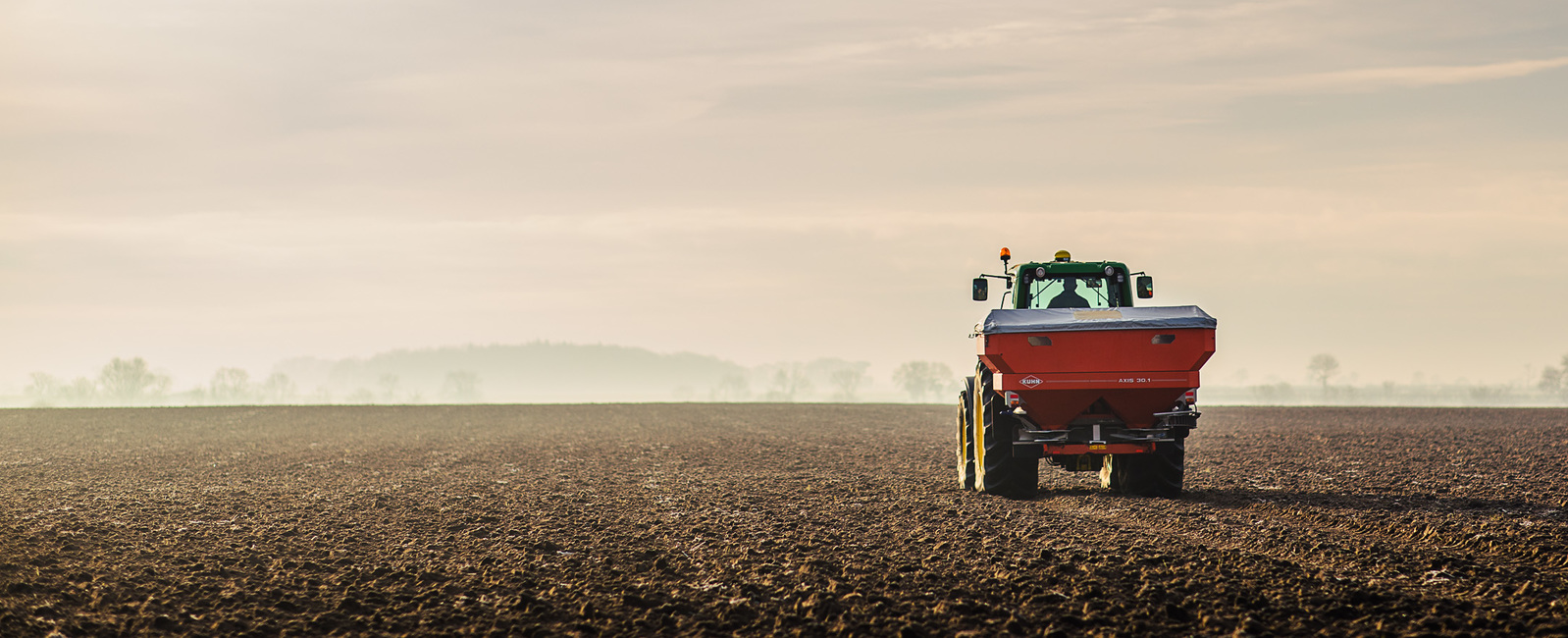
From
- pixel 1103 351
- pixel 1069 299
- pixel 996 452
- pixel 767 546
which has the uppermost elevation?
pixel 1069 299

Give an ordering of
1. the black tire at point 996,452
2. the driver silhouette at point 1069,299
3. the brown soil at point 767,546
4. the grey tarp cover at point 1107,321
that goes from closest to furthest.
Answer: the brown soil at point 767,546
the grey tarp cover at point 1107,321
the black tire at point 996,452
the driver silhouette at point 1069,299

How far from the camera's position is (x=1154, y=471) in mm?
12383

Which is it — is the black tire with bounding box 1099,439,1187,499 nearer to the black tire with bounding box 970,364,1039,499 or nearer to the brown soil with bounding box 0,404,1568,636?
the brown soil with bounding box 0,404,1568,636

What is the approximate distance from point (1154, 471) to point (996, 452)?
1.92 m

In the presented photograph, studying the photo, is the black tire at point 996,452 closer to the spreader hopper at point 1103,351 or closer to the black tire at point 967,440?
the black tire at point 967,440

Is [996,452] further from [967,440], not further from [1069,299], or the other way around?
[1069,299]

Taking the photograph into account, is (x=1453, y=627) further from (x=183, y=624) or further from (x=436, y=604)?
(x=183, y=624)

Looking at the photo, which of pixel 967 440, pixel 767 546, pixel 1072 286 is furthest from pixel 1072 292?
pixel 767 546

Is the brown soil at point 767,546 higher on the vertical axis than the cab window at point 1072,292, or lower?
lower

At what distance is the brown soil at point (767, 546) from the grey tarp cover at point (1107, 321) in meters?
1.93

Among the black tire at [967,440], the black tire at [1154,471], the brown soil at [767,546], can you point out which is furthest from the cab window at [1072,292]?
the brown soil at [767,546]

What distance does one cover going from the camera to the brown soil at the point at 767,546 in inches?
269

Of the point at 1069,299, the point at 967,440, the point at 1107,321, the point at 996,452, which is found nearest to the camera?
the point at 1107,321

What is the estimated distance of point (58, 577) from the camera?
823 centimetres
